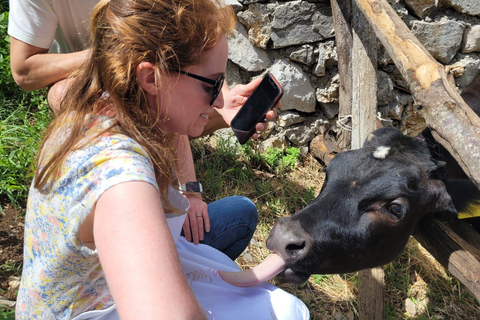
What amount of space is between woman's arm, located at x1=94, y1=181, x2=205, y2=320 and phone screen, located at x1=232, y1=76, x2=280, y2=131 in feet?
4.00

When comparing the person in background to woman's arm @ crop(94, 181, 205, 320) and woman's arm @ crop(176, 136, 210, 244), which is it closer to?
woman's arm @ crop(176, 136, 210, 244)

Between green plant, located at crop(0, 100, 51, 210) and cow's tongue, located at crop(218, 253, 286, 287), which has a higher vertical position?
cow's tongue, located at crop(218, 253, 286, 287)

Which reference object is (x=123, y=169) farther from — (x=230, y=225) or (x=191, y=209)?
(x=230, y=225)

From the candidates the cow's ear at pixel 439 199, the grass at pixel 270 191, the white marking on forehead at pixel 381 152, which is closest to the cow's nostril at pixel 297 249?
the white marking on forehead at pixel 381 152

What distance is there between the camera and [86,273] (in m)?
1.58

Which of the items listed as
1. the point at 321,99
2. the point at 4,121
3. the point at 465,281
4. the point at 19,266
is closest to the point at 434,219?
the point at 465,281

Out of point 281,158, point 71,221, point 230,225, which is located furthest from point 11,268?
point 281,158

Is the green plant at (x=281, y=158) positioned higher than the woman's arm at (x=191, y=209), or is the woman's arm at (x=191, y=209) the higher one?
the woman's arm at (x=191, y=209)

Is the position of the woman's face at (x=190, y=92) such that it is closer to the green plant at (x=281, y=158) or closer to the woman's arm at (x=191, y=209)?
the woman's arm at (x=191, y=209)

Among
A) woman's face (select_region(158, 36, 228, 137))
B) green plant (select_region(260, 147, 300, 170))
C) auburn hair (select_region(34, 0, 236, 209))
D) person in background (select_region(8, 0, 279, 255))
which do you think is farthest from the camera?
green plant (select_region(260, 147, 300, 170))

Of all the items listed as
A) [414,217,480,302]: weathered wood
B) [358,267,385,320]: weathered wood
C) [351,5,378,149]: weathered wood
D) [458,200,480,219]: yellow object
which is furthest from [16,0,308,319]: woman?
[351,5,378,149]: weathered wood

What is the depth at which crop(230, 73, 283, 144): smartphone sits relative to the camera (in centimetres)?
233

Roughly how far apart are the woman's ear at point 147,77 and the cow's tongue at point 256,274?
2.89 feet

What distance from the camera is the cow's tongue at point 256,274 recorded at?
6.50 ft
